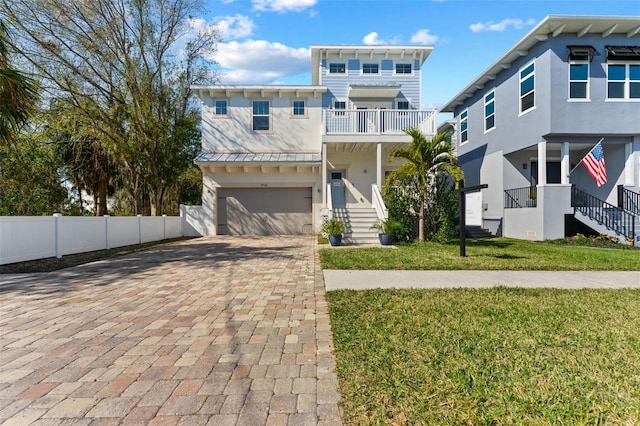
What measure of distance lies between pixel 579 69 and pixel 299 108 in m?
11.5

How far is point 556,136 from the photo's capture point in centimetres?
1230

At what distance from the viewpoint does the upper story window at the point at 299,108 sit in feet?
53.5

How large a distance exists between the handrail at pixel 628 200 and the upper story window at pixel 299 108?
13.4 meters

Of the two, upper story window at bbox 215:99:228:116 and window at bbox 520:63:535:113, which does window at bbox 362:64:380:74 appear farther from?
upper story window at bbox 215:99:228:116

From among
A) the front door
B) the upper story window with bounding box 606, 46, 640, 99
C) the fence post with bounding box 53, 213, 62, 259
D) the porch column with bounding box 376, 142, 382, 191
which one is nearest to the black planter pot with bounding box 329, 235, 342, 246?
the porch column with bounding box 376, 142, 382, 191

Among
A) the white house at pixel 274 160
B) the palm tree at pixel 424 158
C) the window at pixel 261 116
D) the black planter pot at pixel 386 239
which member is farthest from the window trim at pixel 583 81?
the window at pixel 261 116

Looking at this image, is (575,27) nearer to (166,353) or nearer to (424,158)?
(424,158)

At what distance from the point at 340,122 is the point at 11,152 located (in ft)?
47.2

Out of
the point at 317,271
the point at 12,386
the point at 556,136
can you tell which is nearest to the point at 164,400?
the point at 12,386

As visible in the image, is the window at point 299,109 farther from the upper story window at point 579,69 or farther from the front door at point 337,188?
the upper story window at point 579,69

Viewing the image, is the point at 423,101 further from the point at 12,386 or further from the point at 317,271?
the point at 12,386

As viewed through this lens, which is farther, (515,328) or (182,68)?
(182,68)

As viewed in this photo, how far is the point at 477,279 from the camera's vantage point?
6094 millimetres

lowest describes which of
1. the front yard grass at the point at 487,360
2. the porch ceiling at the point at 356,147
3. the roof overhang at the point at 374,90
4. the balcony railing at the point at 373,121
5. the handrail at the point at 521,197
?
the front yard grass at the point at 487,360
